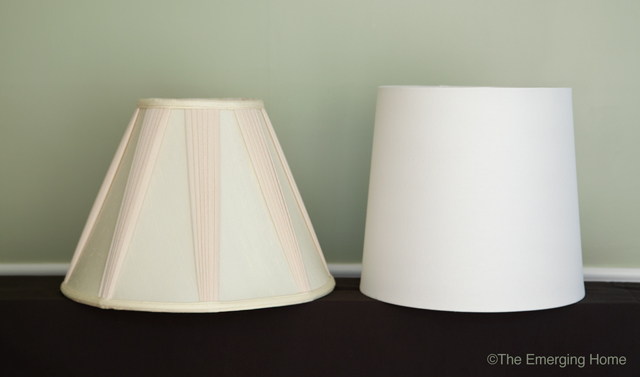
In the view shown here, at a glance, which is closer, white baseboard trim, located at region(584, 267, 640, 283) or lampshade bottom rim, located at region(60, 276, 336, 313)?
lampshade bottom rim, located at region(60, 276, 336, 313)

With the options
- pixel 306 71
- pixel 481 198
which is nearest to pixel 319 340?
pixel 481 198

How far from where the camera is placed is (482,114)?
31.4 inches

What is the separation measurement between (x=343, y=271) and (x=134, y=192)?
48 centimetres

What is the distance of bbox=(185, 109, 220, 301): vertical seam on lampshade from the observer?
806 millimetres

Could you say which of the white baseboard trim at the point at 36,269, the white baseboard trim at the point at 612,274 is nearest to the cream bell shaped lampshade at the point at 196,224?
the white baseboard trim at the point at 36,269

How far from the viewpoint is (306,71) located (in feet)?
3.59

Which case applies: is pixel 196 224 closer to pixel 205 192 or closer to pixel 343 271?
pixel 205 192

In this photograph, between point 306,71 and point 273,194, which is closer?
point 273,194

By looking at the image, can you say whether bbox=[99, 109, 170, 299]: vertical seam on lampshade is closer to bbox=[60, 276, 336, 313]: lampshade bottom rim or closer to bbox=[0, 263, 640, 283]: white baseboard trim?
bbox=[60, 276, 336, 313]: lampshade bottom rim

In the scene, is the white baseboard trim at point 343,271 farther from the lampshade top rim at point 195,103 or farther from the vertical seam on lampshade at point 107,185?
the lampshade top rim at point 195,103

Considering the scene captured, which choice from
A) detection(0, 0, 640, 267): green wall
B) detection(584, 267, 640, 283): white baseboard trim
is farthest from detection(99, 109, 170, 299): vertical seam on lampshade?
detection(584, 267, 640, 283): white baseboard trim

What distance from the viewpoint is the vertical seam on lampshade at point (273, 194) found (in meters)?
0.86

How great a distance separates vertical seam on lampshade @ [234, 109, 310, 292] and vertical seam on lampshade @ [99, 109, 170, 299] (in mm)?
128

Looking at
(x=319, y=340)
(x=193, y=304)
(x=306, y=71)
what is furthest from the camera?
(x=306, y=71)
